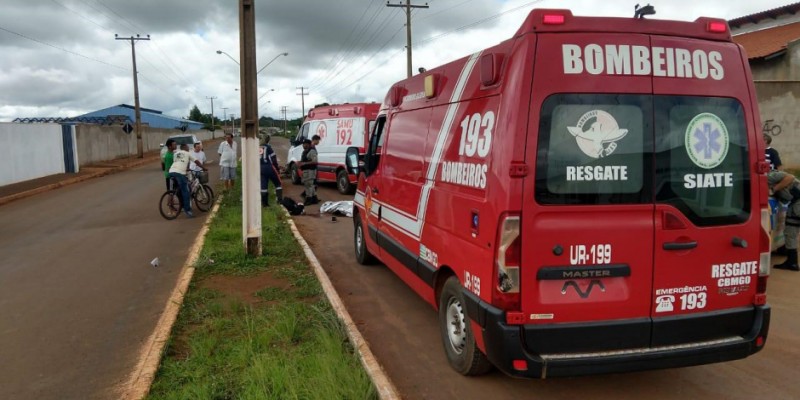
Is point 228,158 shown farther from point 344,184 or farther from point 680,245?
point 680,245

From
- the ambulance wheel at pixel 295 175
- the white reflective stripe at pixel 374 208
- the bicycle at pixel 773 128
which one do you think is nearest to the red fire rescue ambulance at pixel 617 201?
the white reflective stripe at pixel 374 208

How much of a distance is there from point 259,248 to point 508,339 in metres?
5.24

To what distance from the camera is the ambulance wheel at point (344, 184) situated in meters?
16.3

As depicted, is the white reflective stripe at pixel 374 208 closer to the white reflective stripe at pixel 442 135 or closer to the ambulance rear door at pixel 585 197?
the white reflective stripe at pixel 442 135

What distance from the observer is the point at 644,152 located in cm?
335

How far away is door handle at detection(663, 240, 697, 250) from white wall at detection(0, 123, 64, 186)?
68.2 feet

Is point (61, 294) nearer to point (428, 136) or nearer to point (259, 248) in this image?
point (259, 248)

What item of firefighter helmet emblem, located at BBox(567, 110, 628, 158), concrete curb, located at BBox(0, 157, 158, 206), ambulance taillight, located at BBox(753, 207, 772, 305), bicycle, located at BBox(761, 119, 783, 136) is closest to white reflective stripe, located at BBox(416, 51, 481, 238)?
firefighter helmet emblem, located at BBox(567, 110, 628, 158)

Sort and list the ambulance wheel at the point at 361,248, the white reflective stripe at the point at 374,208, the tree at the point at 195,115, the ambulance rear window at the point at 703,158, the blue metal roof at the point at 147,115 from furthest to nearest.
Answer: the tree at the point at 195,115
the blue metal roof at the point at 147,115
the ambulance wheel at the point at 361,248
the white reflective stripe at the point at 374,208
the ambulance rear window at the point at 703,158

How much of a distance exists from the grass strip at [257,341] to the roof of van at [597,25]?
8.34 ft

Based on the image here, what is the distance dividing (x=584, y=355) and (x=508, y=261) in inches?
29.2

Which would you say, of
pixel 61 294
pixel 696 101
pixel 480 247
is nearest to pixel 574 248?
pixel 480 247

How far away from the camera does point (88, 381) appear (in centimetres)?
414

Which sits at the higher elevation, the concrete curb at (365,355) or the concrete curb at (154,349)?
the concrete curb at (365,355)
